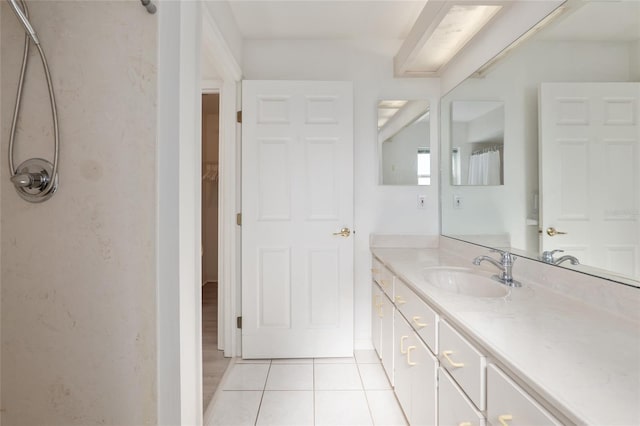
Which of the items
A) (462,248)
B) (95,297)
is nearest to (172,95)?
(95,297)

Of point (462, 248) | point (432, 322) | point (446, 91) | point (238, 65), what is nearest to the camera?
point (432, 322)

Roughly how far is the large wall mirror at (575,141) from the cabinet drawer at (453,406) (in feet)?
2.13

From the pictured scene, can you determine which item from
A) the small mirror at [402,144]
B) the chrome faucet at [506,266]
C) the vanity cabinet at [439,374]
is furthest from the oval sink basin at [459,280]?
the small mirror at [402,144]

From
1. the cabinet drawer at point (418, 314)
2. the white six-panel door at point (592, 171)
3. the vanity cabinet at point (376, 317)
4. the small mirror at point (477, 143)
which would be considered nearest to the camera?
the white six-panel door at point (592, 171)

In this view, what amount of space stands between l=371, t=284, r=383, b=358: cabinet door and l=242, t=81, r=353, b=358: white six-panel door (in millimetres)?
183

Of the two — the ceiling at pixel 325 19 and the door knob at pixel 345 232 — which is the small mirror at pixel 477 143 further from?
the door knob at pixel 345 232

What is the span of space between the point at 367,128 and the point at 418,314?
60.9 inches

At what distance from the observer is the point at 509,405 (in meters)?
0.71

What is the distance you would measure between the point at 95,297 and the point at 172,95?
2.60 feet

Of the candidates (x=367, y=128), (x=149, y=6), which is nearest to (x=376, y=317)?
(x=367, y=128)

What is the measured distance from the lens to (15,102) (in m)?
1.03

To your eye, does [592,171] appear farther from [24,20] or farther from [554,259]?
[24,20]

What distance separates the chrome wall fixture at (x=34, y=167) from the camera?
1.00 meters

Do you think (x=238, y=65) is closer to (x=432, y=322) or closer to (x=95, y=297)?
(x=95, y=297)
